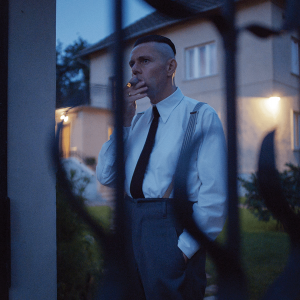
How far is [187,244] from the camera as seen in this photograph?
4.05 ft

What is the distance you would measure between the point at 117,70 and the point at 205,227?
0.79 m

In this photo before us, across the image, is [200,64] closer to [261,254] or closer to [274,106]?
[261,254]

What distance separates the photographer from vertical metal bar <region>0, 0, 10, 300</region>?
1.33m

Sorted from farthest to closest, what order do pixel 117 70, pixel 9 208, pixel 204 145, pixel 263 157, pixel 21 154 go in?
pixel 21 154, pixel 9 208, pixel 204 145, pixel 117 70, pixel 263 157

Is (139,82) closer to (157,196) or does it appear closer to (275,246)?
(157,196)

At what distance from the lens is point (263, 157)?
1.91 feet

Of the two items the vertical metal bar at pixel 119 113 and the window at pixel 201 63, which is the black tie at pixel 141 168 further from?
the window at pixel 201 63

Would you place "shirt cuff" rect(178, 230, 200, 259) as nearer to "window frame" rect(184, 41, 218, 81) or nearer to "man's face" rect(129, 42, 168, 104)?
"man's face" rect(129, 42, 168, 104)

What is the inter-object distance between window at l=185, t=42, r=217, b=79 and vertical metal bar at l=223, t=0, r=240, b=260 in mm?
7885

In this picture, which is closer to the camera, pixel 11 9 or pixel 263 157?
pixel 263 157

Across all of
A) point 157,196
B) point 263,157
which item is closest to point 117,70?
point 263,157

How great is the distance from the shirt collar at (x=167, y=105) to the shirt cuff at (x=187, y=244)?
51 centimetres

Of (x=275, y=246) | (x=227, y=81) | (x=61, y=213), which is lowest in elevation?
(x=275, y=246)

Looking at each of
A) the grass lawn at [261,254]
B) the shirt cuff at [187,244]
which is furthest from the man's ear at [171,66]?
the grass lawn at [261,254]
